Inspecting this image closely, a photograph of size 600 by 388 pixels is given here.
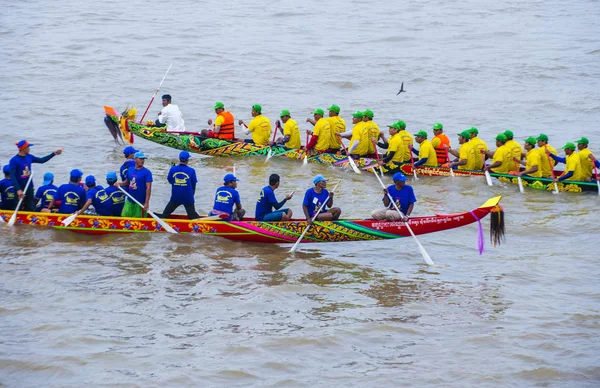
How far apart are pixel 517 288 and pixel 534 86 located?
56.3 ft

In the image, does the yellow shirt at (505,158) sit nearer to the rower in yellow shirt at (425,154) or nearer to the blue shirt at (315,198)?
the rower in yellow shirt at (425,154)

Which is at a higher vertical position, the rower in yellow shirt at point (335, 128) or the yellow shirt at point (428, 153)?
the rower in yellow shirt at point (335, 128)

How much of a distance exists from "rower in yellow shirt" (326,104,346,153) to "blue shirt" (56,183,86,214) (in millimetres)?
7288

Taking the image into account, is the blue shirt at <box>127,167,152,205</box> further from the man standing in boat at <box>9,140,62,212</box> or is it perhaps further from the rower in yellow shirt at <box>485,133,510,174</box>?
the rower in yellow shirt at <box>485,133,510,174</box>

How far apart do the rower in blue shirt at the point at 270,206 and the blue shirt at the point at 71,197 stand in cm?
312

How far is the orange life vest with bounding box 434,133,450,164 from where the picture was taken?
65.0 ft

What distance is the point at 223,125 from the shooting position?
21.4 metres

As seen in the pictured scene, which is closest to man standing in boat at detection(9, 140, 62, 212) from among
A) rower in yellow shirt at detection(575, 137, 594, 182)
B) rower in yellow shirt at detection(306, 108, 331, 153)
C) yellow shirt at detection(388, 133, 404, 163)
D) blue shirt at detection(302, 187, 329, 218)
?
blue shirt at detection(302, 187, 329, 218)

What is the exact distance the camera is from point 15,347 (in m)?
11.0

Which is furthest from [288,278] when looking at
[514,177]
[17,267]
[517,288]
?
[514,177]

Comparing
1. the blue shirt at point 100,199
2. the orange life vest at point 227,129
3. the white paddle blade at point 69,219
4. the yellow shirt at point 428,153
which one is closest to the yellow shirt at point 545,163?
the yellow shirt at point 428,153

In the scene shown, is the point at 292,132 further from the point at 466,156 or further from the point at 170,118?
the point at 466,156

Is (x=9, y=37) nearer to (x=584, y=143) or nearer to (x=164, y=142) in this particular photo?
(x=164, y=142)

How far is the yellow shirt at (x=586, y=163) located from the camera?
18078 mm
